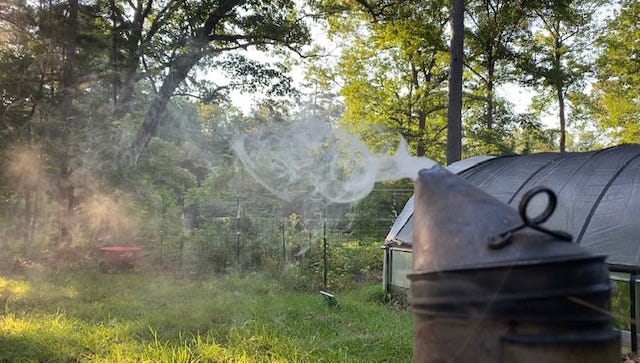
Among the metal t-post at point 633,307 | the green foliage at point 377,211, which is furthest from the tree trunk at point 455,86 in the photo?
the metal t-post at point 633,307

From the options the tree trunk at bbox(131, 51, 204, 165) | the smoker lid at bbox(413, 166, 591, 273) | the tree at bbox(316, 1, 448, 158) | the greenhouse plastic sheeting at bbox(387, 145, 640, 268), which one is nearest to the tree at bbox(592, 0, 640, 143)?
the tree at bbox(316, 1, 448, 158)

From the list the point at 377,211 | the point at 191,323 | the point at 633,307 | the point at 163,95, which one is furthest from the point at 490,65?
the point at 191,323

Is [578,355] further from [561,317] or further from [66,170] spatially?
[66,170]

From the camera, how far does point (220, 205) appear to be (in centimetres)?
1314

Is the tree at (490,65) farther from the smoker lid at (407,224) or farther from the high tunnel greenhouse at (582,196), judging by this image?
the high tunnel greenhouse at (582,196)

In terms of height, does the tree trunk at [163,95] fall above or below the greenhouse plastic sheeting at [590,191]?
above

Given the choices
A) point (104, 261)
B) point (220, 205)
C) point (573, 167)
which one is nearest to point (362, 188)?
point (220, 205)

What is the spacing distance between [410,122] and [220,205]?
22.4 feet

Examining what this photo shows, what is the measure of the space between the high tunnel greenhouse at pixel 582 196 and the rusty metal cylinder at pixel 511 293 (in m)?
3.17

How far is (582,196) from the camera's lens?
5.78m

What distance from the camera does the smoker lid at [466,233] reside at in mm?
1133

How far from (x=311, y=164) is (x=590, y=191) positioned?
11.1m

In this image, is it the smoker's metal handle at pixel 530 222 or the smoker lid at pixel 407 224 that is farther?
the smoker lid at pixel 407 224

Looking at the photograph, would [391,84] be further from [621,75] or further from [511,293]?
[511,293]
